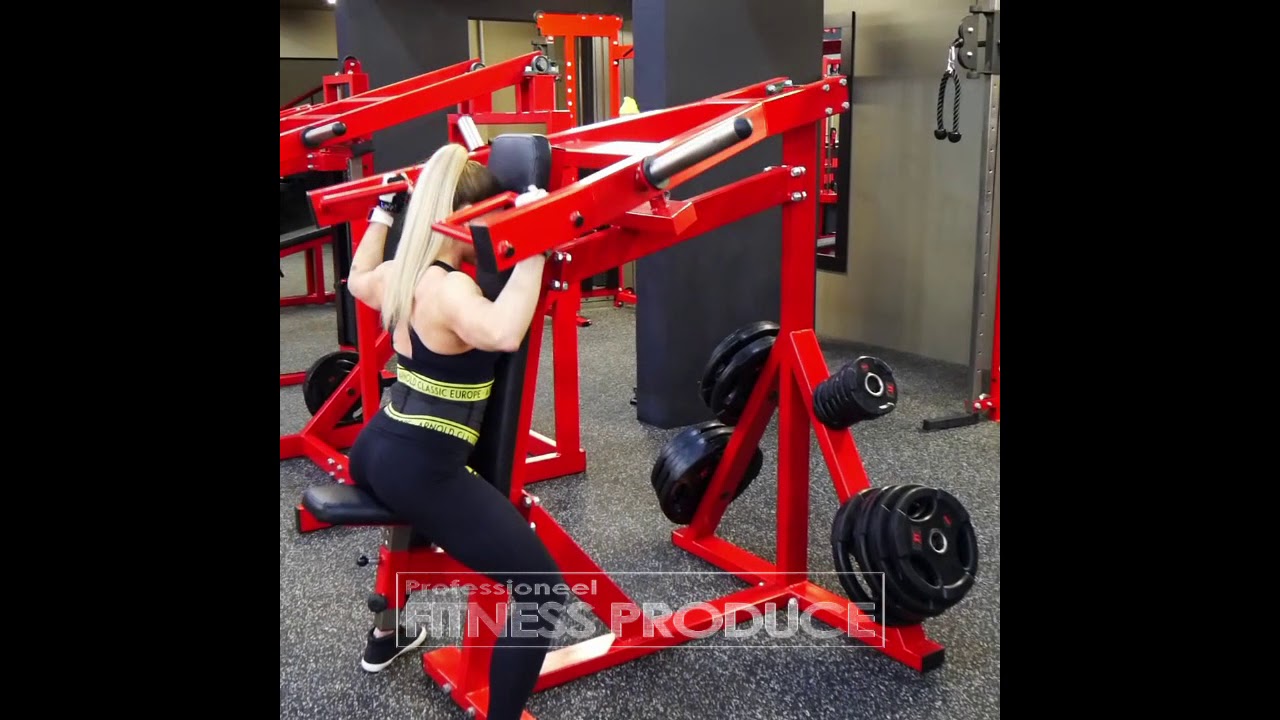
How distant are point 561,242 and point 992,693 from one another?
60.0 inches

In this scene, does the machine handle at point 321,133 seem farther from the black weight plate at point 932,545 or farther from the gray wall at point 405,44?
the gray wall at point 405,44

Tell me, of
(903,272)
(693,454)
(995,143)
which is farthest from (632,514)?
(903,272)

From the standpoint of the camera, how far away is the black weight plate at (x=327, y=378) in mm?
→ 4352

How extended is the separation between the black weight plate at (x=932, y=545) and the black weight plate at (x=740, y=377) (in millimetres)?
687

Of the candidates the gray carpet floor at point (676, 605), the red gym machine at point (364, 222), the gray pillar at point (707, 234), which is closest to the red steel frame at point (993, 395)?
the gray carpet floor at point (676, 605)

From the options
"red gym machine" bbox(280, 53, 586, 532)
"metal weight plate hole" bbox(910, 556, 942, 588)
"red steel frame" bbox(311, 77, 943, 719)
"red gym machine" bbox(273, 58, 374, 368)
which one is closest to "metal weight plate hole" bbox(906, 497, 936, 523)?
"metal weight plate hole" bbox(910, 556, 942, 588)

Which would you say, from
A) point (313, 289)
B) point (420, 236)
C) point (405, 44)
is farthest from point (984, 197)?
point (313, 289)

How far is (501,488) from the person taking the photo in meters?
2.19

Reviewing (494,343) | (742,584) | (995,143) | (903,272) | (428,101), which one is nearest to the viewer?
(494,343)

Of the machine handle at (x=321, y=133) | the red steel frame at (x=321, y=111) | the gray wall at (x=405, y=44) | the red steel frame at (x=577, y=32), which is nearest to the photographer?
the machine handle at (x=321, y=133)

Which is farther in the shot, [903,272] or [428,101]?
[903,272]

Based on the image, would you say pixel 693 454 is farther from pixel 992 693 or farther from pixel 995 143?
pixel 995 143

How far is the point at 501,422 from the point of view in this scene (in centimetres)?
214

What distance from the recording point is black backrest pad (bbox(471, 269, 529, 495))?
2.14m
